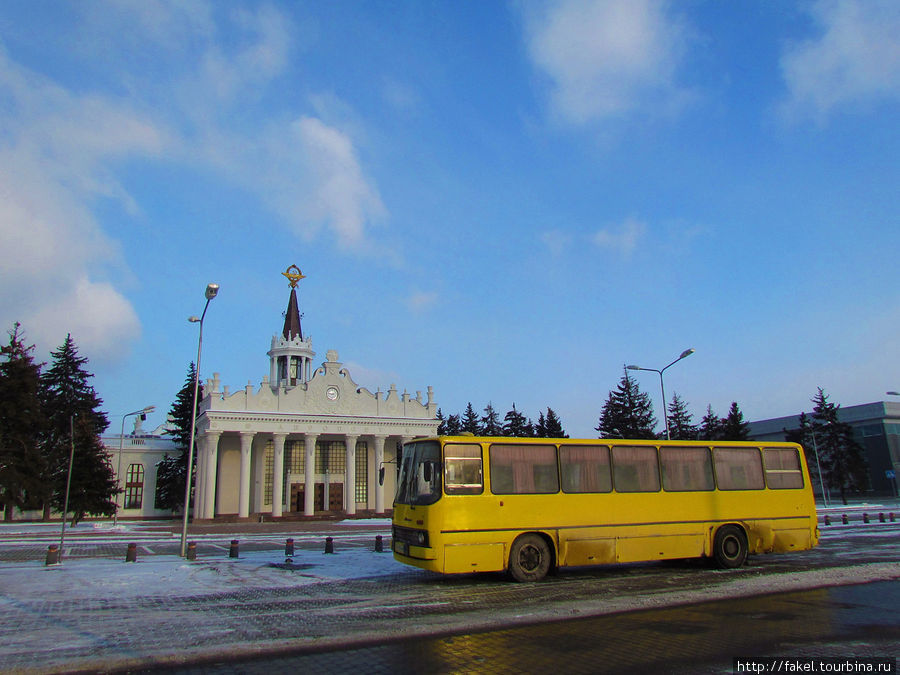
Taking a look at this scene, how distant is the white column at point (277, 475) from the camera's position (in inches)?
2002

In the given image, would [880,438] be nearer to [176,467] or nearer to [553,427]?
[553,427]

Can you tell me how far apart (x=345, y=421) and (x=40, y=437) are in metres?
25.9

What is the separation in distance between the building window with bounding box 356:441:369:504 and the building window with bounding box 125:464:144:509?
21299 mm

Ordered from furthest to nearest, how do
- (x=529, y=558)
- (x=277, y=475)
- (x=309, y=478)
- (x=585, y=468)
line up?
(x=309, y=478) < (x=277, y=475) < (x=585, y=468) < (x=529, y=558)

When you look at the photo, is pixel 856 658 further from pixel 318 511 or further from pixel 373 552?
pixel 318 511

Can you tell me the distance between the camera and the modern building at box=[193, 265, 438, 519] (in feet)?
168

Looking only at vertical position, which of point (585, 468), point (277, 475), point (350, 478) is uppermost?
point (277, 475)

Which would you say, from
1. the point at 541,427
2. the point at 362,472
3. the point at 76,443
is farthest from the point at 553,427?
the point at 76,443

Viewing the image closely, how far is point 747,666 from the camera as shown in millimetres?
6703

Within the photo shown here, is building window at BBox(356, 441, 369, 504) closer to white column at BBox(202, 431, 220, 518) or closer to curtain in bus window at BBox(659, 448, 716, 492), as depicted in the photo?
white column at BBox(202, 431, 220, 518)

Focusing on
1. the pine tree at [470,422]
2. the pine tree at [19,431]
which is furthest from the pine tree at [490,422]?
the pine tree at [19,431]

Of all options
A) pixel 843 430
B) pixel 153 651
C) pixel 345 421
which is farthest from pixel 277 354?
pixel 843 430

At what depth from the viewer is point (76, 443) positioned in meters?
41.6

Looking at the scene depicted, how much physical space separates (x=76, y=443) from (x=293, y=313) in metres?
24.8
